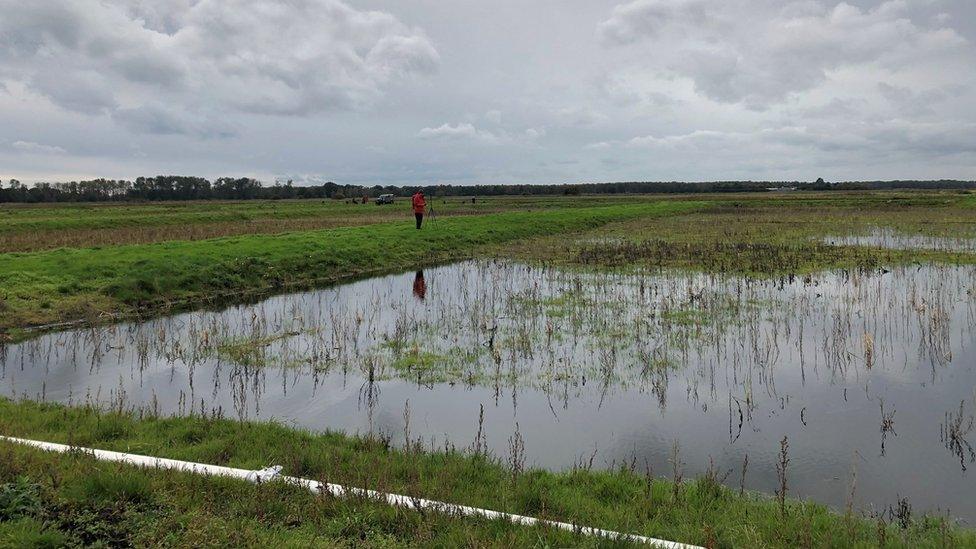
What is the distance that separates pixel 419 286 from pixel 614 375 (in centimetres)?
1106

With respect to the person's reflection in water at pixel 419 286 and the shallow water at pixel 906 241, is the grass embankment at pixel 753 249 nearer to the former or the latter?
the shallow water at pixel 906 241

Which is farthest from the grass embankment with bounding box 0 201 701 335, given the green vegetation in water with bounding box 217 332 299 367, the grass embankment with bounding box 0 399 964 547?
the grass embankment with bounding box 0 399 964 547

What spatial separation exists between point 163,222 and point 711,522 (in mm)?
47866

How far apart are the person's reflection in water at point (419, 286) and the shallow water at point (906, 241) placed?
19556 mm

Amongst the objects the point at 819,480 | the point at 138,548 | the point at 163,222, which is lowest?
the point at 819,480

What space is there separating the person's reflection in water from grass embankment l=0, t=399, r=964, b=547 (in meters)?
11.5

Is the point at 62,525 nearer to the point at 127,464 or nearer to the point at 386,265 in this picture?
the point at 127,464

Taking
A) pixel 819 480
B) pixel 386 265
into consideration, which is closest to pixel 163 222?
pixel 386 265

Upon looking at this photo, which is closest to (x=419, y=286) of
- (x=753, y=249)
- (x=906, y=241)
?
(x=753, y=249)

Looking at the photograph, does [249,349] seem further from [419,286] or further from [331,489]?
[419,286]

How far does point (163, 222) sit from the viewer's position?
45094 mm

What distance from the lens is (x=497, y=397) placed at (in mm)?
9461

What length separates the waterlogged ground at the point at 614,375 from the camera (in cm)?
730

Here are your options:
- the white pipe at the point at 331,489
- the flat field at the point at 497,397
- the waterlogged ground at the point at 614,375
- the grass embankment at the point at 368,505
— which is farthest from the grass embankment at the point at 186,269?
the grass embankment at the point at 368,505
